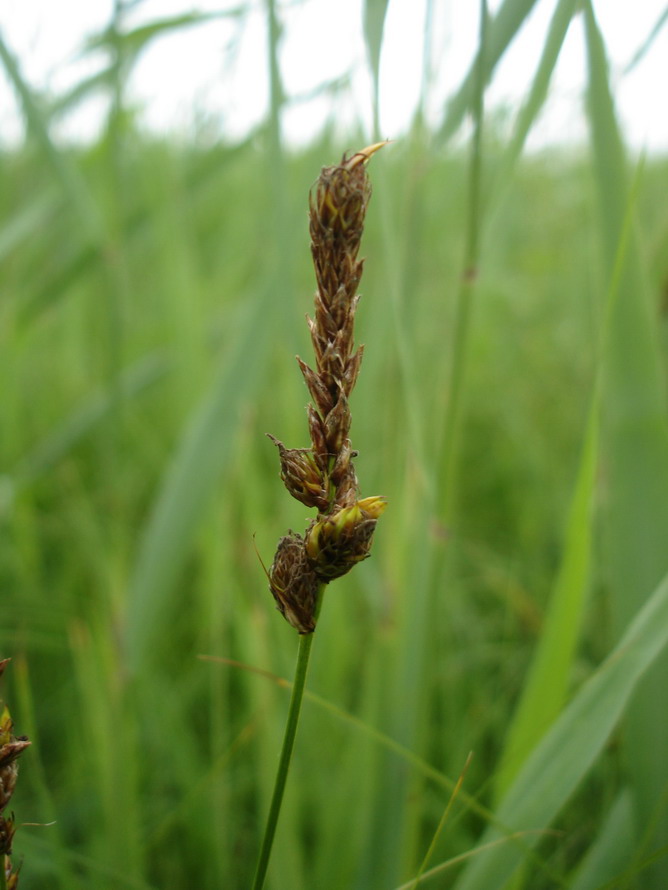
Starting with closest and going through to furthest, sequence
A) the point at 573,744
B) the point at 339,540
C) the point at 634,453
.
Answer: the point at 339,540 < the point at 573,744 < the point at 634,453

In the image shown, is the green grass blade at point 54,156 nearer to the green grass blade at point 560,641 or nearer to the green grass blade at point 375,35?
the green grass blade at point 375,35

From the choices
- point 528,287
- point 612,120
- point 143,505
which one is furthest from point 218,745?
point 528,287

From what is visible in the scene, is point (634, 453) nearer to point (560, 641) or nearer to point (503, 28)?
point (560, 641)

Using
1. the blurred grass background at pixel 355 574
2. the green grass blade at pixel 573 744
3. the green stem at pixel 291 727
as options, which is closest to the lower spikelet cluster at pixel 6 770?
the green stem at pixel 291 727

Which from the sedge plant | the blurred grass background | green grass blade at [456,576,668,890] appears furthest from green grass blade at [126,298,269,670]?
the sedge plant

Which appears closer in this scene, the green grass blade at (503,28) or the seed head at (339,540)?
the seed head at (339,540)

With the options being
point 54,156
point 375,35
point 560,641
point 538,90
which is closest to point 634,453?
point 560,641
